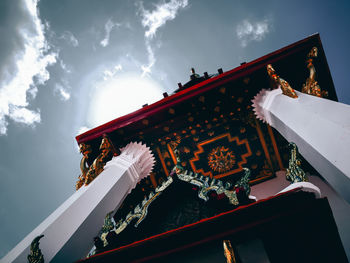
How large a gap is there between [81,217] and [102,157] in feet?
4.78

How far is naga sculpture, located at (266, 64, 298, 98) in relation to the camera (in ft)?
10.7

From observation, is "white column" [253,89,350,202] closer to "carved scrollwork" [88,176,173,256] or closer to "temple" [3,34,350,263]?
"temple" [3,34,350,263]

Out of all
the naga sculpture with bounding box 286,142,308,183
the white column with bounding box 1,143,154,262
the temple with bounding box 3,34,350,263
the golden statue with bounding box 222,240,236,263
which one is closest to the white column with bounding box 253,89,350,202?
the temple with bounding box 3,34,350,263

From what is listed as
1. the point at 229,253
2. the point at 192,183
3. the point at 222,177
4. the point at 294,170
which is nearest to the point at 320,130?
the point at 294,170

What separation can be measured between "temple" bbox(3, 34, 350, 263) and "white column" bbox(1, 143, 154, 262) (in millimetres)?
13

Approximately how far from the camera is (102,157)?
3.75 m

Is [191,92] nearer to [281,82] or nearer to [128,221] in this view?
[281,82]

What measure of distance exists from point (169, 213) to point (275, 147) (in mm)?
2902

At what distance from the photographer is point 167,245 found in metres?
1.68

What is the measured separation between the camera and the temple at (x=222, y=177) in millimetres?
1562

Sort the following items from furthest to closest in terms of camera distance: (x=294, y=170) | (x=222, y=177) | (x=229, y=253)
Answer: (x=222, y=177)
(x=294, y=170)
(x=229, y=253)

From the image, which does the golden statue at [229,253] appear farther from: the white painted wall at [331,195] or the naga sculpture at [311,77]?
the naga sculpture at [311,77]

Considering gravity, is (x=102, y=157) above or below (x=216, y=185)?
above

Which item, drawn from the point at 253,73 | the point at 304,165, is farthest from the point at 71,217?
the point at 304,165
